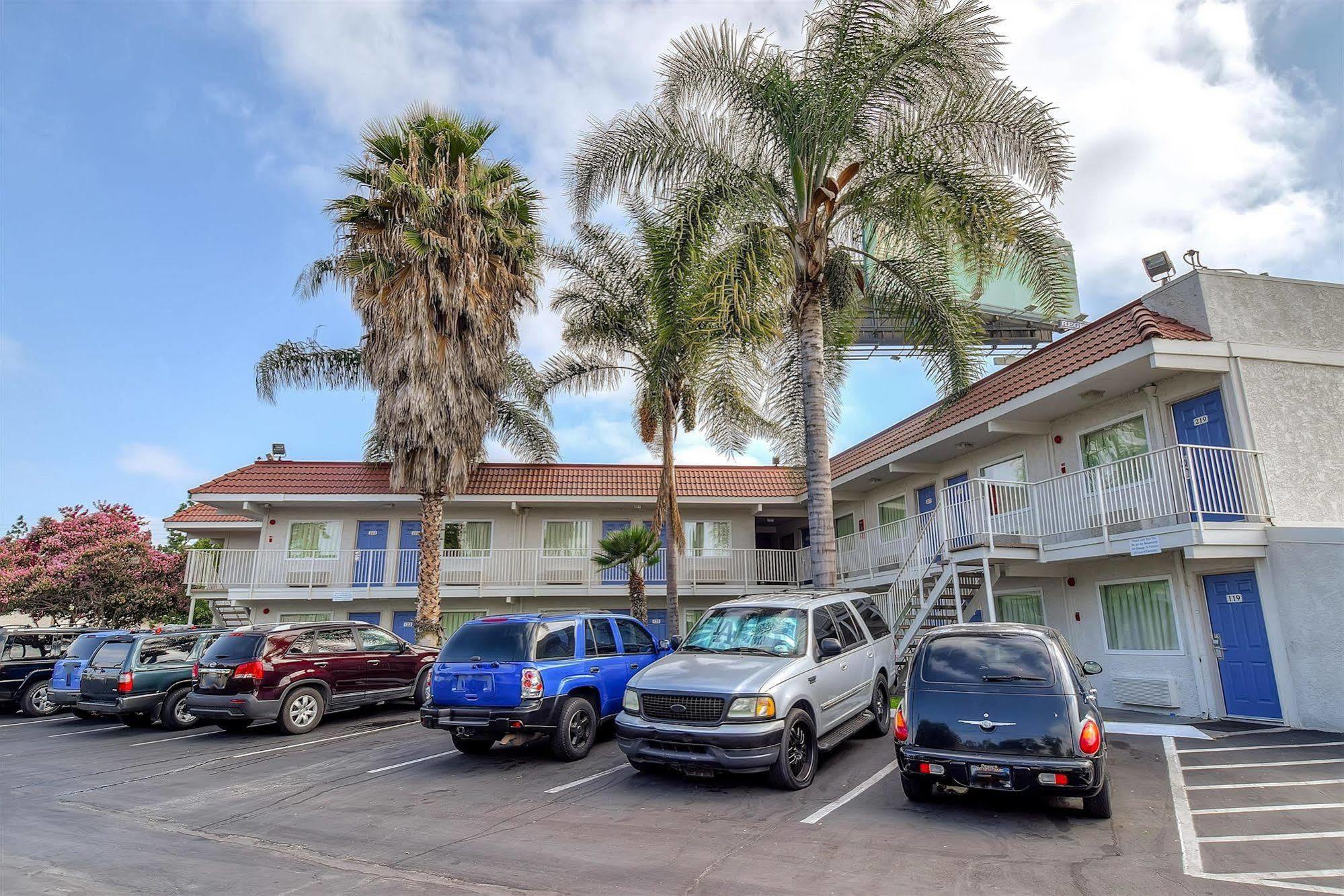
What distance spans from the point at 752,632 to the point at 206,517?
76.3 ft

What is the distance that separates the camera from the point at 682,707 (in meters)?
7.30

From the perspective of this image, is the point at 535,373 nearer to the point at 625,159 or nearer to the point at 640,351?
the point at 640,351

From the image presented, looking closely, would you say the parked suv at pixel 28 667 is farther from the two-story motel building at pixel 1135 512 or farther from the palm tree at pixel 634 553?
the palm tree at pixel 634 553

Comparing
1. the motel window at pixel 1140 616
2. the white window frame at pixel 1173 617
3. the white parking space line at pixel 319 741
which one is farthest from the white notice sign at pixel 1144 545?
the white parking space line at pixel 319 741

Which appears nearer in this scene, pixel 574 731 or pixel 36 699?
pixel 574 731

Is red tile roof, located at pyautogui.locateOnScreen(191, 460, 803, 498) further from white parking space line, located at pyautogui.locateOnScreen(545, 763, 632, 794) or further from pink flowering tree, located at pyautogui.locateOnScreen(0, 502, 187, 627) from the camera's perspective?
white parking space line, located at pyautogui.locateOnScreen(545, 763, 632, 794)

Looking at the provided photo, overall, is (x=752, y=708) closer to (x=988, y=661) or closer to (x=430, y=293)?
(x=988, y=661)

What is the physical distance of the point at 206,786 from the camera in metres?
8.70

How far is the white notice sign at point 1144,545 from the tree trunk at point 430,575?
563 inches

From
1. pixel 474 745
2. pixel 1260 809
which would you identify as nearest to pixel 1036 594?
pixel 1260 809

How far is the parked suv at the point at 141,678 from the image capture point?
1280 cm

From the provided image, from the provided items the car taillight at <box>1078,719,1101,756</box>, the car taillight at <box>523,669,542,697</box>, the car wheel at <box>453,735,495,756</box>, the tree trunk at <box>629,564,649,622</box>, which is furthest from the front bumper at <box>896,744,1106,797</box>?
the tree trunk at <box>629,564,649,622</box>

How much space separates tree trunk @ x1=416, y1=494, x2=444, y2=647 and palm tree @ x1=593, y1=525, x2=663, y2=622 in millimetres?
4018

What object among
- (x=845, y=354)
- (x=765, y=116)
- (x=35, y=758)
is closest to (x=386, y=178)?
(x=765, y=116)
